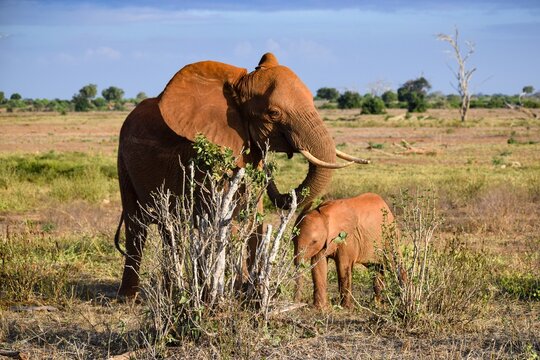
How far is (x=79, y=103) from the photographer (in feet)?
275

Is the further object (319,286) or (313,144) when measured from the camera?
(319,286)

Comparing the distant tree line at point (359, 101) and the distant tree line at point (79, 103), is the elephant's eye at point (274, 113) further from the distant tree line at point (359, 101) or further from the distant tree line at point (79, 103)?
the distant tree line at point (79, 103)

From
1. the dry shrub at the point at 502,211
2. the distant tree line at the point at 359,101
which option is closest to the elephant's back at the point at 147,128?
the dry shrub at the point at 502,211

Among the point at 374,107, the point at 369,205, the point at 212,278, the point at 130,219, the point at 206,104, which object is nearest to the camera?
the point at 212,278

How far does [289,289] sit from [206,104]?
6.05 ft

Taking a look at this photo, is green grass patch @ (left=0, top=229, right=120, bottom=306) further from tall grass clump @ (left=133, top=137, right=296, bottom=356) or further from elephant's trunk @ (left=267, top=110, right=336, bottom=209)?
elephant's trunk @ (left=267, top=110, right=336, bottom=209)

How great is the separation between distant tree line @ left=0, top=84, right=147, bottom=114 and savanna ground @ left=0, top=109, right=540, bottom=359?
5595cm

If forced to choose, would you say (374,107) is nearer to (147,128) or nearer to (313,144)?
(147,128)

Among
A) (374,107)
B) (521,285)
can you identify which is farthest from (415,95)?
(521,285)

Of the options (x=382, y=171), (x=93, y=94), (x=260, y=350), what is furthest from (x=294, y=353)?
(x=93, y=94)

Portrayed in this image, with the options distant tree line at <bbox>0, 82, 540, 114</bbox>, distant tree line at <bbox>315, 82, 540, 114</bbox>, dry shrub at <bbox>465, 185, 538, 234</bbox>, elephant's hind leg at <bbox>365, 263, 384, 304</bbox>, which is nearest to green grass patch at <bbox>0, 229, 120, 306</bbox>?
elephant's hind leg at <bbox>365, 263, 384, 304</bbox>

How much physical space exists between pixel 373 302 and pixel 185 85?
2.39 metres

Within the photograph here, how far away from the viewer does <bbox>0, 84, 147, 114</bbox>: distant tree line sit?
275ft

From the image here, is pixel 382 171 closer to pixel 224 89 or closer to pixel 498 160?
pixel 498 160
